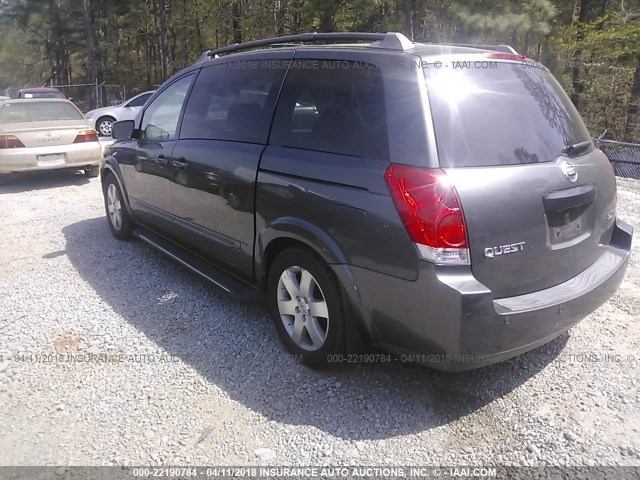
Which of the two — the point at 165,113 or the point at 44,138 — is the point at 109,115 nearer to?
the point at 44,138

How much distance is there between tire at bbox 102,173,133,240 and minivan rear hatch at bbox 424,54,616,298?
12.8 feet

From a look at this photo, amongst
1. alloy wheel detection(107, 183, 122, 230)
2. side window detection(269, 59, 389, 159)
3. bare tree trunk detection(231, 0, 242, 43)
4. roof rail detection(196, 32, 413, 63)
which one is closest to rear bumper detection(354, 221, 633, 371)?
side window detection(269, 59, 389, 159)

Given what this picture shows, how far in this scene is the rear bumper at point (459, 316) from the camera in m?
2.37

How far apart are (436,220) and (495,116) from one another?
74cm

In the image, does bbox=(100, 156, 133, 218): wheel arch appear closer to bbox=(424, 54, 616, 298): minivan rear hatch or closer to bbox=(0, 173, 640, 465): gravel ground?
bbox=(0, 173, 640, 465): gravel ground

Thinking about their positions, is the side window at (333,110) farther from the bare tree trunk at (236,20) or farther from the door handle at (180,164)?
the bare tree trunk at (236,20)

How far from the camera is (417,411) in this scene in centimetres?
279

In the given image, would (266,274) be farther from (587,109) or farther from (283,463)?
(587,109)

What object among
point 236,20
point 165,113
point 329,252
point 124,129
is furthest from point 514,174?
point 236,20

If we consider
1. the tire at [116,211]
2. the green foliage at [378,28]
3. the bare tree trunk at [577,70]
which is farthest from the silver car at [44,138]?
the bare tree trunk at [577,70]

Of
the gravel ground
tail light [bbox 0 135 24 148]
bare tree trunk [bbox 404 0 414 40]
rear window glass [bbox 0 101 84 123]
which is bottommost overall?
the gravel ground

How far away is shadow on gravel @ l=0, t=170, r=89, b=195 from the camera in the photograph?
28.6 ft

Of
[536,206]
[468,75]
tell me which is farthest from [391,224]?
[468,75]

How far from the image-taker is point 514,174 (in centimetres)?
256
